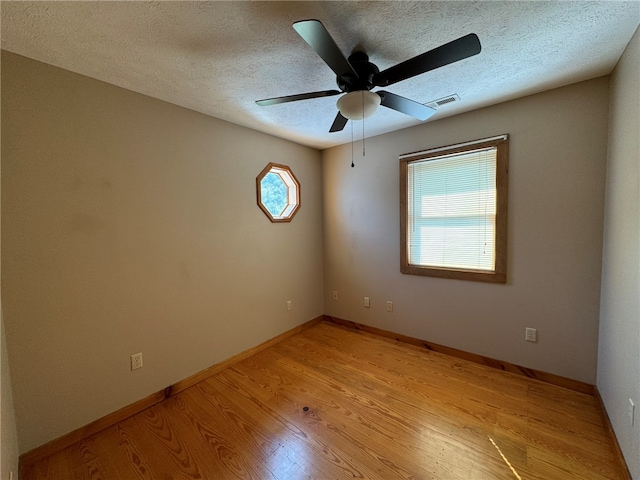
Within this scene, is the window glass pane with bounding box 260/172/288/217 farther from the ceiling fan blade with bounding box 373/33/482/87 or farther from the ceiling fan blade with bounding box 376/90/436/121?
the ceiling fan blade with bounding box 373/33/482/87

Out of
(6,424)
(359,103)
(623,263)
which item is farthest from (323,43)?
(6,424)

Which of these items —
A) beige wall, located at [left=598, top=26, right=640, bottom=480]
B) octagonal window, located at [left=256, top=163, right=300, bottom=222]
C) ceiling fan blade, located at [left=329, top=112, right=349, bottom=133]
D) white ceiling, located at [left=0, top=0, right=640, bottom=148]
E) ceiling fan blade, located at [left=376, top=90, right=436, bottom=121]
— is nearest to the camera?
white ceiling, located at [left=0, top=0, right=640, bottom=148]

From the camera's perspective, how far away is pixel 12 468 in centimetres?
128

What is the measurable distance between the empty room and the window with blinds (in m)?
0.02

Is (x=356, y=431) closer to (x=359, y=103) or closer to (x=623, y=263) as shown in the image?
(x=623, y=263)

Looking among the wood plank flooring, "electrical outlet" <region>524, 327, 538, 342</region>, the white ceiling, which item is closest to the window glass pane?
the white ceiling

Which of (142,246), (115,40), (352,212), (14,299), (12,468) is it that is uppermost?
(115,40)

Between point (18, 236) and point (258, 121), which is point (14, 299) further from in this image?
point (258, 121)

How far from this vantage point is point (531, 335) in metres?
2.22

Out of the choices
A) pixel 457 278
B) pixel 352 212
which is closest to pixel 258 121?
pixel 352 212

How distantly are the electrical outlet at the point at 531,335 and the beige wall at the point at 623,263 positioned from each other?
1.25 feet

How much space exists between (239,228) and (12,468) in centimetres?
196

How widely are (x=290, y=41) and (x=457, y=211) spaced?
204 cm

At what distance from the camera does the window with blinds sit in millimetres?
2316
